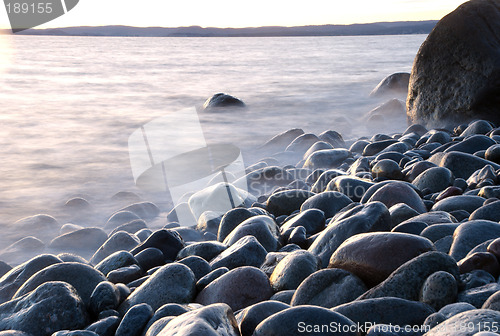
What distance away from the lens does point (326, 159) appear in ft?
20.3

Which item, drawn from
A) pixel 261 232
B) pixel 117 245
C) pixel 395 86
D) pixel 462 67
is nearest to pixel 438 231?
pixel 261 232

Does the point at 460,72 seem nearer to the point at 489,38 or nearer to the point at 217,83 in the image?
the point at 489,38

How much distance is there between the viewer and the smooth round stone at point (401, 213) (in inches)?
120

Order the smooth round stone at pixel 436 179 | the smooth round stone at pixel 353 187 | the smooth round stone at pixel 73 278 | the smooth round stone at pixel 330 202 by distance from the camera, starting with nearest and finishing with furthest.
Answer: the smooth round stone at pixel 73 278 < the smooth round stone at pixel 330 202 < the smooth round stone at pixel 436 179 < the smooth round stone at pixel 353 187

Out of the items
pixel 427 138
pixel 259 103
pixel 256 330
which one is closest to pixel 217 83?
Result: pixel 259 103

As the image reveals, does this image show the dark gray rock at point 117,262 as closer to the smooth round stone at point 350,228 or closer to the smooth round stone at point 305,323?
the smooth round stone at point 350,228

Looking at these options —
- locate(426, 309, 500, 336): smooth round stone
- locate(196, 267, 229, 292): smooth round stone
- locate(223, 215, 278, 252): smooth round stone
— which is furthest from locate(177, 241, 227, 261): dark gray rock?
locate(426, 309, 500, 336): smooth round stone

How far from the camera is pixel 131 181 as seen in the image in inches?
290

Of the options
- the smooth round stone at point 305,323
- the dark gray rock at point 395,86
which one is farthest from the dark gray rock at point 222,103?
the smooth round stone at point 305,323

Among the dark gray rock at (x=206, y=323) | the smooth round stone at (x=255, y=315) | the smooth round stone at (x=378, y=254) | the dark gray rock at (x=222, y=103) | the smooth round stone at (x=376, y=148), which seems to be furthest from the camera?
the dark gray rock at (x=222, y=103)

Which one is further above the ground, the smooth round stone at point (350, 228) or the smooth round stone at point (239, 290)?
the smooth round stone at point (350, 228)

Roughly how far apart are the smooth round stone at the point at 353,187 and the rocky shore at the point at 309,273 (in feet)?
0.04

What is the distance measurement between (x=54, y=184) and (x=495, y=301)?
6764 mm

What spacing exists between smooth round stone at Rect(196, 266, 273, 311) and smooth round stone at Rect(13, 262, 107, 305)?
58 centimetres
